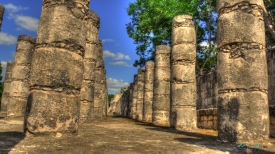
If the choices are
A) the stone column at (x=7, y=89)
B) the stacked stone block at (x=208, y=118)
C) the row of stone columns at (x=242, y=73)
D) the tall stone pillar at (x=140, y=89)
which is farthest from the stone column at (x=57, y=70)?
the tall stone pillar at (x=140, y=89)

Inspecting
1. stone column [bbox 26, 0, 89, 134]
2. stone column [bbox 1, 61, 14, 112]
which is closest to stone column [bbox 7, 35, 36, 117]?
stone column [bbox 1, 61, 14, 112]

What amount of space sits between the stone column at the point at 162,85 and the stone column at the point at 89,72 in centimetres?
394

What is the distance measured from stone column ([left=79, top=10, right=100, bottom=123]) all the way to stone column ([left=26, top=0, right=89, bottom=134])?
486 cm

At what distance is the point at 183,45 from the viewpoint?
10211mm

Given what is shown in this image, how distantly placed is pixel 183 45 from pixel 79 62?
223 inches

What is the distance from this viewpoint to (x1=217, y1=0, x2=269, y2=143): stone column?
539cm

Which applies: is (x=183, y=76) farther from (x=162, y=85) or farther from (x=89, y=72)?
(x=89, y=72)

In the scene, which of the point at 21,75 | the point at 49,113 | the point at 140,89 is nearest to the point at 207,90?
the point at 140,89

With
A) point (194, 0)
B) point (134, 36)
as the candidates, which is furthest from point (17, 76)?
point (194, 0)

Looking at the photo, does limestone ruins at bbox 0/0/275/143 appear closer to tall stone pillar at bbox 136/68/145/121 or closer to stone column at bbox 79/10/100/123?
stone column at bbox 79/10/100/123

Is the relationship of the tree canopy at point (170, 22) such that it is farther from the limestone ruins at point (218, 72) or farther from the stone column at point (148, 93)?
the limestone ruins at point (218, 72)

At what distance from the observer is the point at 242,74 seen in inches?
225

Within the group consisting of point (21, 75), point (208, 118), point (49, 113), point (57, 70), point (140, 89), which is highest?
point (21, 75)

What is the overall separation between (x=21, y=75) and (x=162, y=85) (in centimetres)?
806
